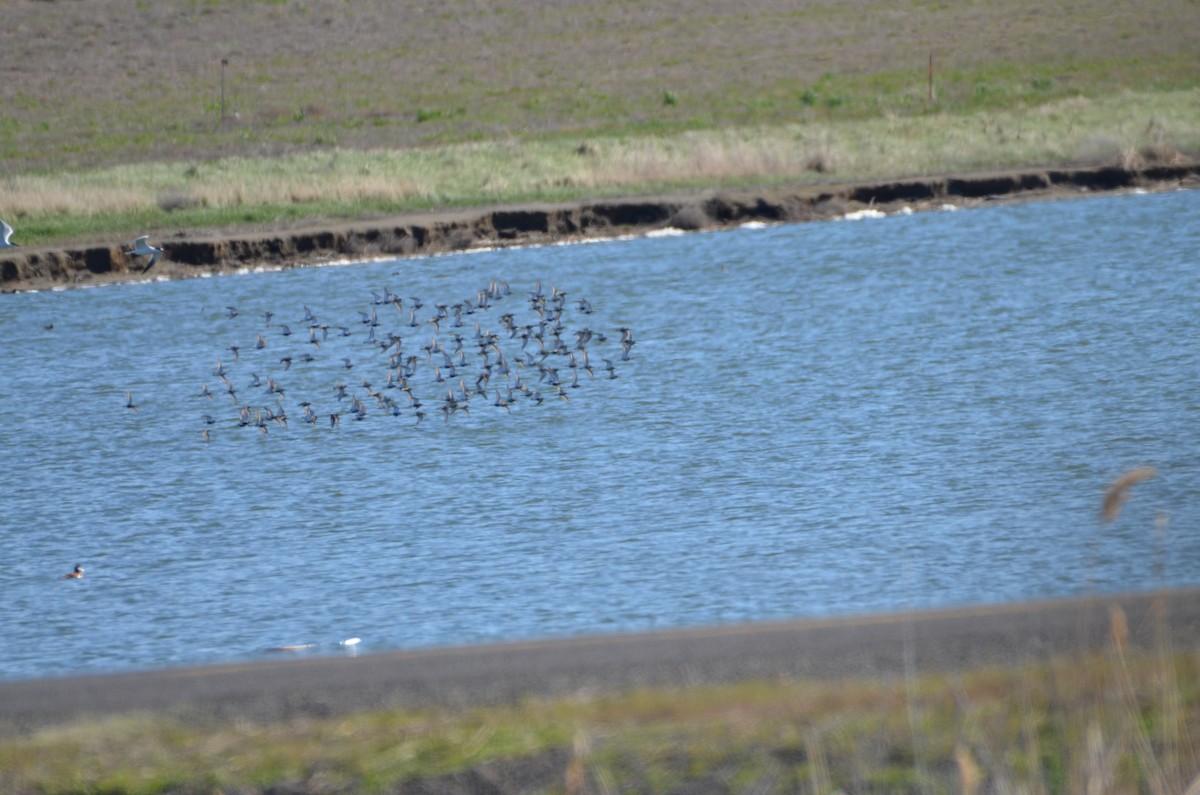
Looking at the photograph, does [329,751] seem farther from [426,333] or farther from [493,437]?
[426,333]

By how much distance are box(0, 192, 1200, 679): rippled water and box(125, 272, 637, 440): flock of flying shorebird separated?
9 centimetres

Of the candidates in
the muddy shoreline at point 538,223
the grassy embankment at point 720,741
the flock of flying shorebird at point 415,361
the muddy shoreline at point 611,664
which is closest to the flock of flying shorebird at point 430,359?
the flock of flying shorebird at point 415,361

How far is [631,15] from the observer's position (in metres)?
60.2

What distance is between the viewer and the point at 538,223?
27.9m

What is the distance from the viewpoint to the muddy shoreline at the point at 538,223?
26109 mm

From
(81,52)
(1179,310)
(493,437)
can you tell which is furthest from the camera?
(81,52)

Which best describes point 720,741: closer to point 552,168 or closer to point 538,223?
point 538,223

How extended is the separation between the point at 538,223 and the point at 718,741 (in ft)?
74.8

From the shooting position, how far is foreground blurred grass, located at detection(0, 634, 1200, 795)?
481cm

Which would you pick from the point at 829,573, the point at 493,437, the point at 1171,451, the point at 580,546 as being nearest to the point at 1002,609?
the point at 829,573

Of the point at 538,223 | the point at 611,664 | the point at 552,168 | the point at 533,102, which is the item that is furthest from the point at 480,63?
the point at 611,664

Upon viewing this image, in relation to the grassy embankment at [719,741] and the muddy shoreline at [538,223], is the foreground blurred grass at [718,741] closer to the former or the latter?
the grassy embankment at [719,741]

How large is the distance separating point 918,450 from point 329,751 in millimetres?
8405

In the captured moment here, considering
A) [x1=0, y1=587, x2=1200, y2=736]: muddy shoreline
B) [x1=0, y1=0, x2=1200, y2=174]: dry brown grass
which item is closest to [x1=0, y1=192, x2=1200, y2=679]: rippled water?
[x1=0, y1=587, x2=1200, y2=736]: muddy shoreline
